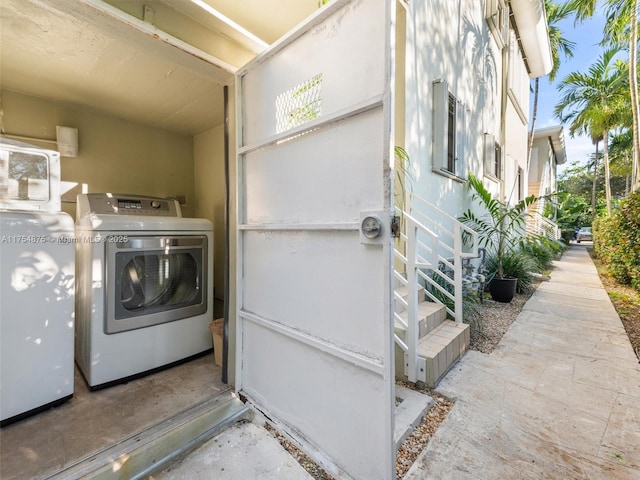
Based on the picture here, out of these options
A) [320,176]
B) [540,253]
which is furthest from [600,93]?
[320,176]

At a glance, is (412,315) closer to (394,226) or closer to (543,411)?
(543,411)

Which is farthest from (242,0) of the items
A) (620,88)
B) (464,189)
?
(620,88)

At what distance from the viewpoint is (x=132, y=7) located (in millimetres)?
1462

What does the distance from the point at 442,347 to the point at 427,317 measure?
32 centimetres

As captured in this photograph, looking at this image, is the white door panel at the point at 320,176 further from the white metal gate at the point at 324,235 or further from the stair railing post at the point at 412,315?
the stair railing post at the point at 412,315

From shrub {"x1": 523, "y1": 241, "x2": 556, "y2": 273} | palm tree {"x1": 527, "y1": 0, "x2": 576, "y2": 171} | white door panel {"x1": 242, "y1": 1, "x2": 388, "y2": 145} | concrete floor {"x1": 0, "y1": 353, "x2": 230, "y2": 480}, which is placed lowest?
concrete floor {"x1": 0, "y1": 353, "x2": 230, "y2": 480}

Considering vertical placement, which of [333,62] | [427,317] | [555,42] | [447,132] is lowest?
[427,317]

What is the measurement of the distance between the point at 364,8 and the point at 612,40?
975cm

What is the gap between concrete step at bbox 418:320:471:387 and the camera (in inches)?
77.9

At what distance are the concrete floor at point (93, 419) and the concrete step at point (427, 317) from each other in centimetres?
136

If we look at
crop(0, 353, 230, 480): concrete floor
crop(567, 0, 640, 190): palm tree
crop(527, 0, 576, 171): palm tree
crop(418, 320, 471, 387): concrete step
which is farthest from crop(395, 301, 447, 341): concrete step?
crop(527, 0, 576, 171): palm tree

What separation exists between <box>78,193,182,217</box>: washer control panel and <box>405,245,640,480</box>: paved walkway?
292cm

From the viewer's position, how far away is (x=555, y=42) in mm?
9031

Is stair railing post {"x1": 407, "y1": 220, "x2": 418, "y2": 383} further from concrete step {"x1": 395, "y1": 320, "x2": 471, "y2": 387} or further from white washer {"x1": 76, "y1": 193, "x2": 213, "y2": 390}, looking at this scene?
white washer {"x1": 76, "y1": 193, "x2": 213, "y2": 390}
